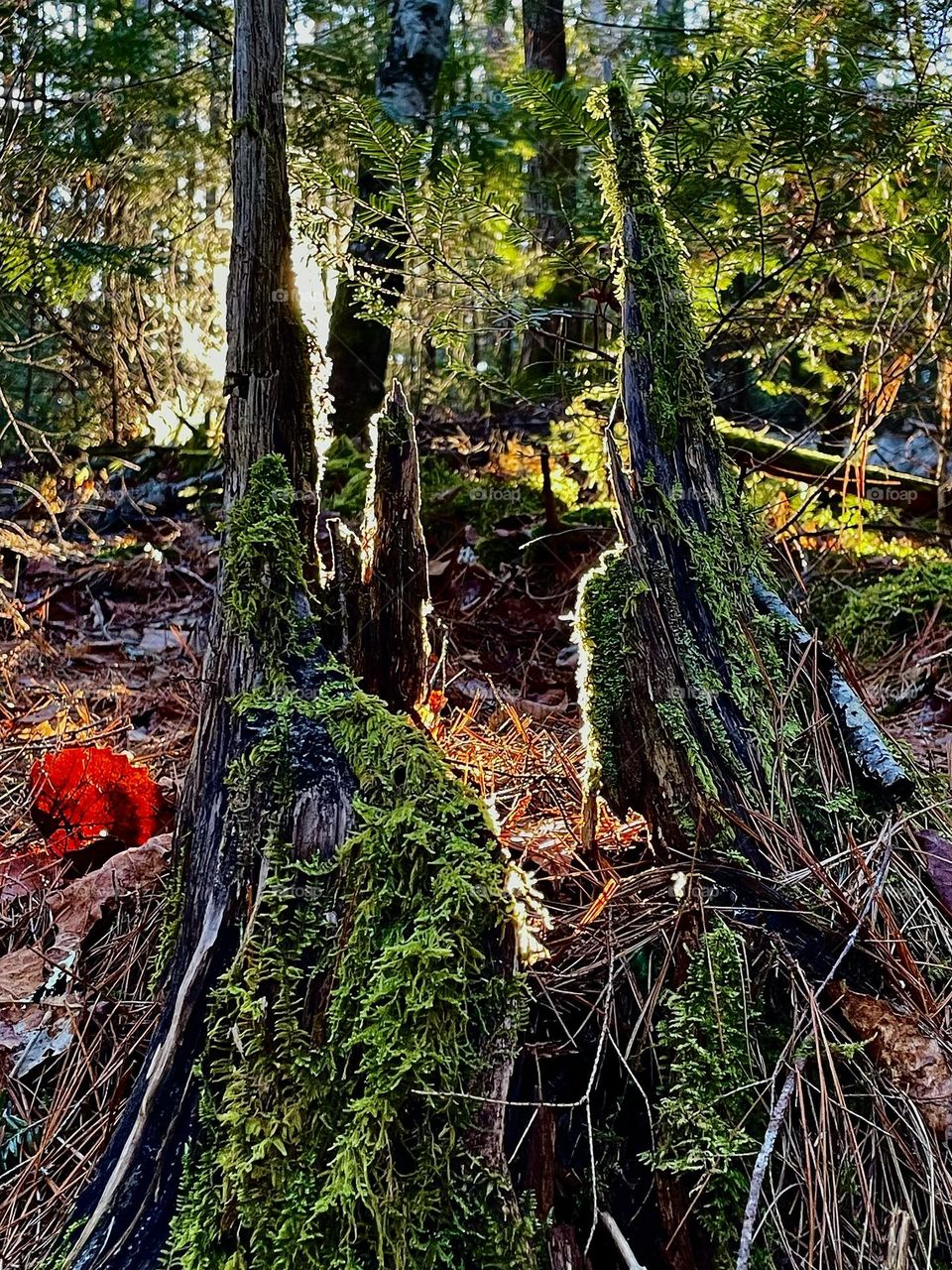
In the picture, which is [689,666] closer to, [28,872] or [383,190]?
[28,872]

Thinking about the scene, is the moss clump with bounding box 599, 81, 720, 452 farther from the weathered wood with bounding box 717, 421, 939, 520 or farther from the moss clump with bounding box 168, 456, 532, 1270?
the weathered wood with bounding box 717, 421, 939, 520

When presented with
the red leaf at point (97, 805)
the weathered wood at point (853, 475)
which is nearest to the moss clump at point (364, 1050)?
the red leaf at point (97, 805)

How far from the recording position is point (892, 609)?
403 cm

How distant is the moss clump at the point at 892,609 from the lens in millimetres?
3936

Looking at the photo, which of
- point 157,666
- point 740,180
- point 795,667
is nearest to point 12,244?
point 157,666

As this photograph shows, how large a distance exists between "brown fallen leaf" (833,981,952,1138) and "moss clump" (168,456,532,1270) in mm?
677

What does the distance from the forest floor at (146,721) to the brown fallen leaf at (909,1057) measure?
0.59 metres

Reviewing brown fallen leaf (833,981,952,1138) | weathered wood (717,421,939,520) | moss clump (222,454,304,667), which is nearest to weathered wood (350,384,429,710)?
moss clump (222,454,304,667)

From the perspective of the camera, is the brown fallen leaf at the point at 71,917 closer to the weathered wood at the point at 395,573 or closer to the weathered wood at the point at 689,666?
the weathered wood at the point at 395,573

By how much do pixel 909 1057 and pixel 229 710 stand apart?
5.10ft

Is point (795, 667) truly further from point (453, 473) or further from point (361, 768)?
point (453, 473)

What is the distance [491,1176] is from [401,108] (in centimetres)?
622

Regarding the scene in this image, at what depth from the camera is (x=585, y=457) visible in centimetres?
403
